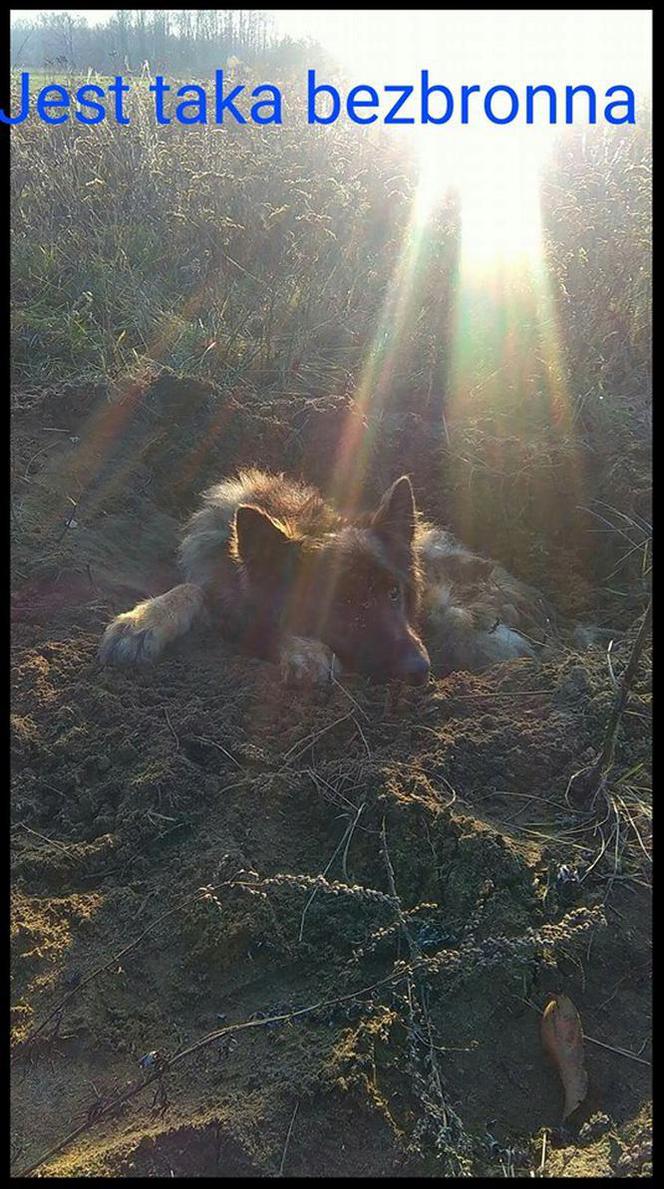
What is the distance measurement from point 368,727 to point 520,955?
5.29ft

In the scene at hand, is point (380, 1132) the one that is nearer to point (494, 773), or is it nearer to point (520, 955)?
point (520, 955)

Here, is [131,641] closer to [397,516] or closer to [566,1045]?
[397,516]

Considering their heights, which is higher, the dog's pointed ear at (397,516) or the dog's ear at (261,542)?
the dog's pointed ear at (397,516)

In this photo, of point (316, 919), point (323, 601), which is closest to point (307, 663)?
point (323, 601)

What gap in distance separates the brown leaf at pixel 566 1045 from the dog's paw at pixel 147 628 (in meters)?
3.02

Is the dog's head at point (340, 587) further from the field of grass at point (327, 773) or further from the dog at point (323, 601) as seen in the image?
the field of grass at point (327, 773)

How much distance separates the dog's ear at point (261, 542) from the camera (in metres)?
5.02

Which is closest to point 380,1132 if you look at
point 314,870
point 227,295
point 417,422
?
point 314,870

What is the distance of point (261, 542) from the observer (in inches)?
202

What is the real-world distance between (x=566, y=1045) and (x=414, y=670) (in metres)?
2.49

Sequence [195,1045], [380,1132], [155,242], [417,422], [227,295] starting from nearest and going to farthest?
[380,1132], [195,1045], [417,422], [227,295], [155,242]

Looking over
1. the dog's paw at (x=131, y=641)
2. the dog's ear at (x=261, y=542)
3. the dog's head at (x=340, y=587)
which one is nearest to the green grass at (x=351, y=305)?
the dog's head at (x=340, y=587)

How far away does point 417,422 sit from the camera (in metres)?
7.85

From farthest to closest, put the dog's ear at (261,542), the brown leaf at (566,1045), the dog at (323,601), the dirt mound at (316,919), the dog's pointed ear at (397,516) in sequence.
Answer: the dog's pointed ear at (397,516), the dog's ear at (261,542), the dog at (323,601), the brown leaf at (566,1045), the dirt mound at (316,919)
